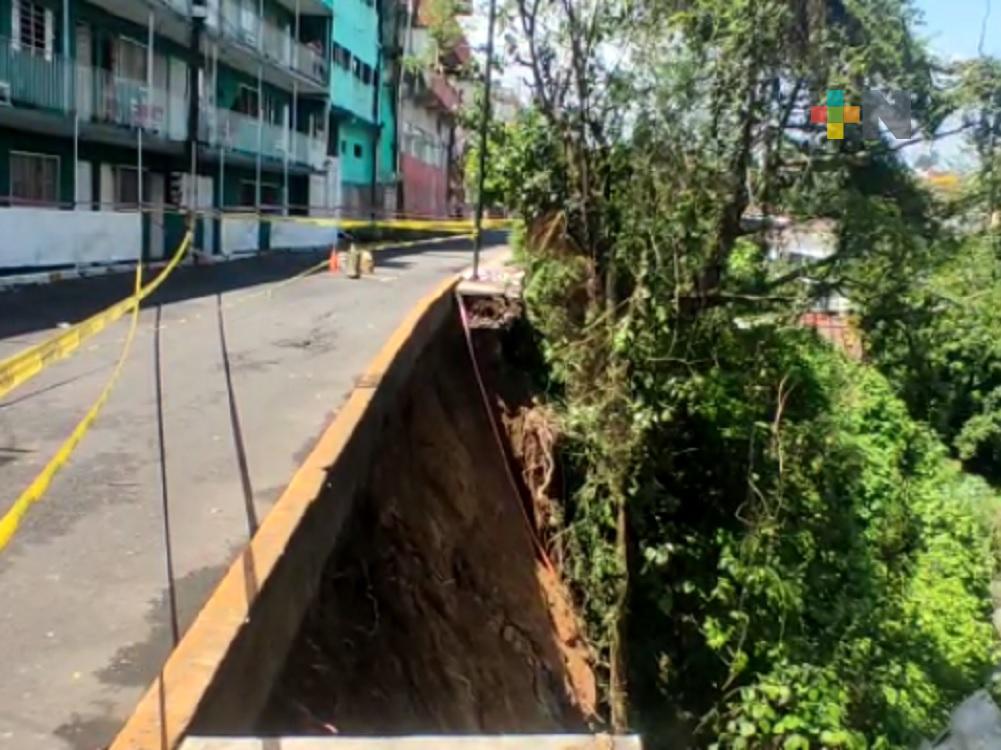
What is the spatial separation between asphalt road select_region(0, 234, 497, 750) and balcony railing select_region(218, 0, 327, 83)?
14437mm

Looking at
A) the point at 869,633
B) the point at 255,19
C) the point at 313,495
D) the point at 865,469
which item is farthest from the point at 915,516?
the point at 255,19

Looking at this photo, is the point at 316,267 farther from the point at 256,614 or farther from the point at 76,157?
the point at 256,614

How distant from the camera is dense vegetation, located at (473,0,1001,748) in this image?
1055 cm

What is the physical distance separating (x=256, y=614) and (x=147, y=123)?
2115 cm

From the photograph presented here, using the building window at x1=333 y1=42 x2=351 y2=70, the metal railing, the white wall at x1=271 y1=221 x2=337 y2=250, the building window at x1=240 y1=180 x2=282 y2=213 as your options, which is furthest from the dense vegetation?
the building window at x1=333 y1=42 x2=351 y2=70

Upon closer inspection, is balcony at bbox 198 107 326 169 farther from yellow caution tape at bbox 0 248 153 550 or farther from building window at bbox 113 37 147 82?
yellow caution tape at bbox 0 248 153 550

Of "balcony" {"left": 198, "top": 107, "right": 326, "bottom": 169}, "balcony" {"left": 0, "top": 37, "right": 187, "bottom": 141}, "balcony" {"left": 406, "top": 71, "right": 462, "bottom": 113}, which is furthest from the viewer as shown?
"balcony" {"left": 406, "top": 71, "right": 462, "bottom": 113}

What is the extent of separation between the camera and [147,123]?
78.7 feet

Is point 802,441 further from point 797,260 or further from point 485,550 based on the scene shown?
point 485,550

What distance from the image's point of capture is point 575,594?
11391mm

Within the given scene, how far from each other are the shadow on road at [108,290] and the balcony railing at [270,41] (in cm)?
576

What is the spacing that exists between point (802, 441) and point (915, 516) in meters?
4.99

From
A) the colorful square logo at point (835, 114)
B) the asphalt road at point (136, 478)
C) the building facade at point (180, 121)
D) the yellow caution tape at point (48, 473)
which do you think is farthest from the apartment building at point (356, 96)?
the yellow caution tape at point (48, 473)

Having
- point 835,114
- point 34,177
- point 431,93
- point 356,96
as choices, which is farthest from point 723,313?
point 431,93
